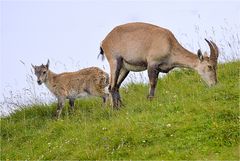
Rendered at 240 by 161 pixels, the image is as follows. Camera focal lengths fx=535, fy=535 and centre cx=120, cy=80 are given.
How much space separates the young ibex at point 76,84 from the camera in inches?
506

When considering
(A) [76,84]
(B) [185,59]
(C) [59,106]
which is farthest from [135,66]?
(C) [59,106]

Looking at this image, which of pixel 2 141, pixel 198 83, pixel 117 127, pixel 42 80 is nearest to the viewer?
pixel 117 127

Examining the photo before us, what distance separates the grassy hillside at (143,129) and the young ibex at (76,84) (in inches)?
18.1

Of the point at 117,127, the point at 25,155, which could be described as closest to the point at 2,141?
the point at 25,155

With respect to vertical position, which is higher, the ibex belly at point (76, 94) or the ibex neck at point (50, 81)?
the ibex neck at point (50, 81)

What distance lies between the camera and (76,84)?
42.7 feet

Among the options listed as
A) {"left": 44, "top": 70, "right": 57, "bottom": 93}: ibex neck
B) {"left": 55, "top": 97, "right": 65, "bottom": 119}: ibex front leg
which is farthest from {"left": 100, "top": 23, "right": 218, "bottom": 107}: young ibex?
{"left": 44, "top": 70, "right": 57, "bottom": 93}: ibex neck

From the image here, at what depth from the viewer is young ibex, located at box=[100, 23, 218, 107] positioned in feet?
39.4

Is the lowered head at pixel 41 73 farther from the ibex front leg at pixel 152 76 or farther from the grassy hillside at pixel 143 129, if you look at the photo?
the ibex front leg at pixel 152 76

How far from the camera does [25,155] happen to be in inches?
391

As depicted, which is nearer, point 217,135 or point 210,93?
point 217,135

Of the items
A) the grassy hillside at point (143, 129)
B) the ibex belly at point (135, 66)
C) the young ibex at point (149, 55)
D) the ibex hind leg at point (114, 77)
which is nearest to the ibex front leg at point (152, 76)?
the young ibex at point (149, 55)

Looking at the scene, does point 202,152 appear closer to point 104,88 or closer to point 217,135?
point 217,135

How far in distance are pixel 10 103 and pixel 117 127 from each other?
14.1 feet
